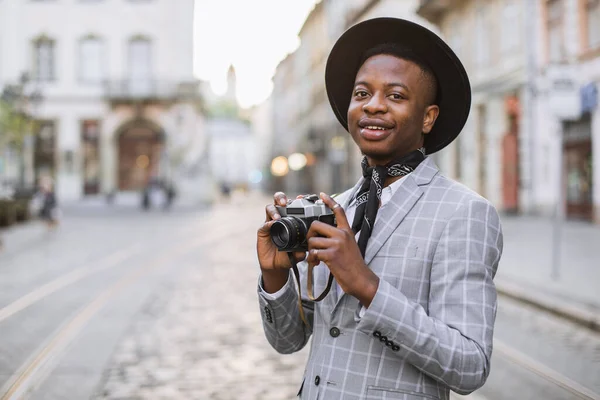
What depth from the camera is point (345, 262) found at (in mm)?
1639

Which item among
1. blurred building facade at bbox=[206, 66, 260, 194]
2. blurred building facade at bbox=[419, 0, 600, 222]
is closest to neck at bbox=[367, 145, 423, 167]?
blurred building facade at bbox=[419, 0, 600, 222]

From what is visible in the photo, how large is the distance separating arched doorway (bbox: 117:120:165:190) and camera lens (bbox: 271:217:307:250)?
38.8m

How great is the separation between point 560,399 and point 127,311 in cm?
488

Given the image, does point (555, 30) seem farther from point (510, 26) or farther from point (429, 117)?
point (429, 117)

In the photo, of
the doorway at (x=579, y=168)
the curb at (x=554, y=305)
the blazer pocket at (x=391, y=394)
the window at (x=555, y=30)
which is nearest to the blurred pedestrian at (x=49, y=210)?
the curb at (x=554, y=305)

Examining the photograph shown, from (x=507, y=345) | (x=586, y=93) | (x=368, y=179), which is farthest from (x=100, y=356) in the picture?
(x=586, y=93)

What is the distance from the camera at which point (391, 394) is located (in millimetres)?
1791

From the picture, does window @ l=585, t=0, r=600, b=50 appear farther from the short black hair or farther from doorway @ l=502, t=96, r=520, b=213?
the short black hair

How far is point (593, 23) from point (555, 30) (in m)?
2.09

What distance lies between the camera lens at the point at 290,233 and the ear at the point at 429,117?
0.48m

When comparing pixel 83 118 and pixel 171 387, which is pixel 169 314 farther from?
pixel 83 118

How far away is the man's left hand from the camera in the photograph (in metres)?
1.64

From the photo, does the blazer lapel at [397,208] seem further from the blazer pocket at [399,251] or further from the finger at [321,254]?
the finger at [321,254]

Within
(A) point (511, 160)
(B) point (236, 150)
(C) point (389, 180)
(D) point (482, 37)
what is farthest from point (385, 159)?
(B) point (236, 150)
